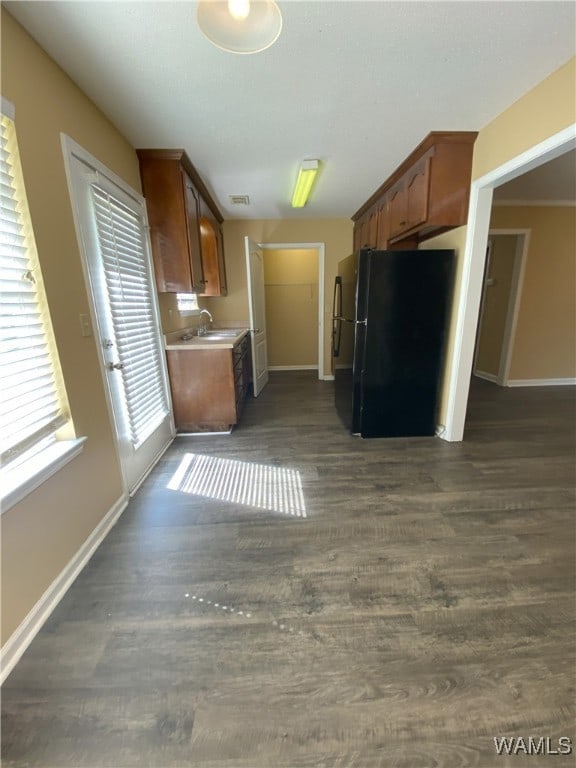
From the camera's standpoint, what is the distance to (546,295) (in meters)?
3.96

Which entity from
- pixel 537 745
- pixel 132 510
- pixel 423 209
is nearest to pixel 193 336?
pixel 132 510

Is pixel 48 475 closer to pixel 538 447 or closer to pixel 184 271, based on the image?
pixel 184 271

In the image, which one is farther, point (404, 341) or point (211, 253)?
point (211, 253)

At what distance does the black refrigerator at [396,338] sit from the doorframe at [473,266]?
136mm

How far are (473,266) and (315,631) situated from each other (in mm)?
2641

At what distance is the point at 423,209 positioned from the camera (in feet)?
7.87

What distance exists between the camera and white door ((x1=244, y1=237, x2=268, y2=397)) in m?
3.65

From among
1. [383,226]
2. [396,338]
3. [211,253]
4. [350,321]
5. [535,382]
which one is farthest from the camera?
[535,382]

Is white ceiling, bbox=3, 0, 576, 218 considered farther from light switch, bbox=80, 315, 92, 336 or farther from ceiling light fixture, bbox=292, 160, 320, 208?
light switch, bbox=80, 315, 92, 336

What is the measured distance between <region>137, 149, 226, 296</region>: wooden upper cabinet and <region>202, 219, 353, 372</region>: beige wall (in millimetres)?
1451

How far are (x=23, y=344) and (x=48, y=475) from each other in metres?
0.59

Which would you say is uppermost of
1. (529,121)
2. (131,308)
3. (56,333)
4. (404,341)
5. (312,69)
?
(312,69)

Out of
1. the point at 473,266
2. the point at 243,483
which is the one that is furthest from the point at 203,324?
the point at 473,266

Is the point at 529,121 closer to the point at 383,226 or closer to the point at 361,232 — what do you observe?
the point at 383,226
